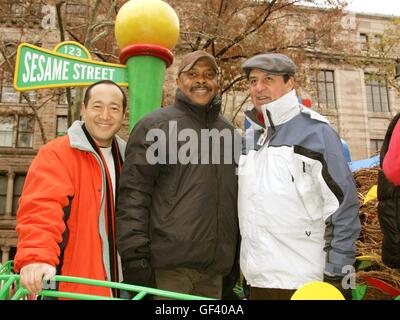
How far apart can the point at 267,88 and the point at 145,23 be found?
1.37 meters

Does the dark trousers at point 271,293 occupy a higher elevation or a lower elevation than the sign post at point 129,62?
lower

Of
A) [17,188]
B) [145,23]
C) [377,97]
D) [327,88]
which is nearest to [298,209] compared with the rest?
[145,23]

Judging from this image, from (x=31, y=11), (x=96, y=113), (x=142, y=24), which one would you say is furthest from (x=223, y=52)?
(x=96, y=113)

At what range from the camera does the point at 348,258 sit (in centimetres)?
193

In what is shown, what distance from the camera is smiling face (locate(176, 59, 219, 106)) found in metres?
2.54

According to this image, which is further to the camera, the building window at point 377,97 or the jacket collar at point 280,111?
the building window at point 377,97

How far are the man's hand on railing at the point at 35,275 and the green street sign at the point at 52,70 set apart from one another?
1.77 m

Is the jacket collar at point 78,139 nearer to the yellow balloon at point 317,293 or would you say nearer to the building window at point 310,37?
the yellow balloon at point 317,293

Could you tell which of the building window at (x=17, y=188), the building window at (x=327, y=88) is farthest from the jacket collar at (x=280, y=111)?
the building window at (x=327, y=88)

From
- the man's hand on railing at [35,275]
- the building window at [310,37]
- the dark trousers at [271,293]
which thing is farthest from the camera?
the building window at [310,37]

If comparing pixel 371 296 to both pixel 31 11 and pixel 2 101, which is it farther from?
pixel 2 101

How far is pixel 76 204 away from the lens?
2.23 meters

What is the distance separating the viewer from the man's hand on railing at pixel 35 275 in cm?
176

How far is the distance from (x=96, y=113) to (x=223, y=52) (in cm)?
1066
